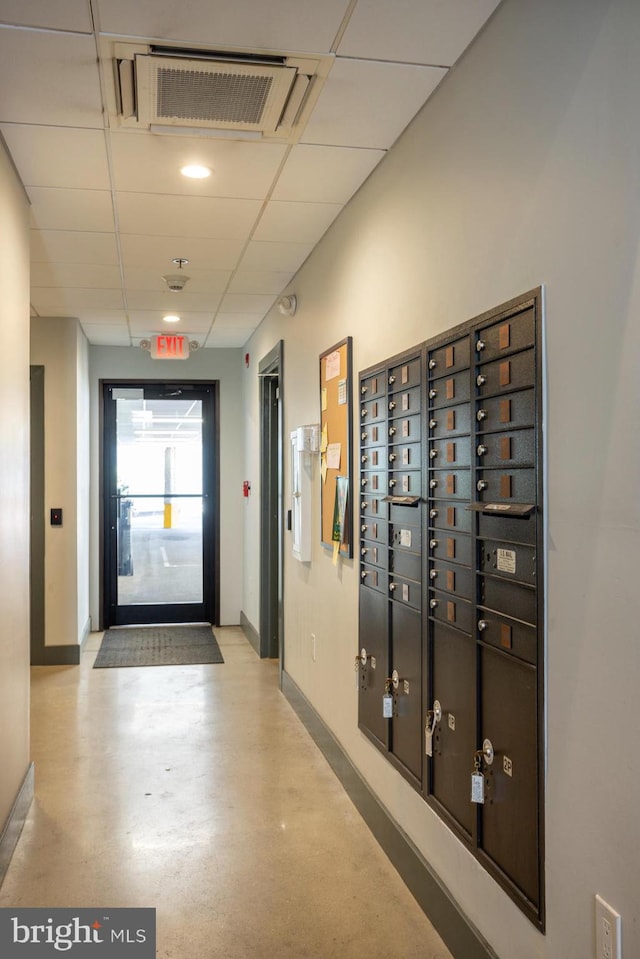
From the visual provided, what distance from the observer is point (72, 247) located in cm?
412

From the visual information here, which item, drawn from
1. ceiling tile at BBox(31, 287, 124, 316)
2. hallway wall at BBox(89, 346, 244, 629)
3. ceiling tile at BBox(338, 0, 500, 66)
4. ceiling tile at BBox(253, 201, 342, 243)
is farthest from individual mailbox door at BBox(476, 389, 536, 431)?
hallway wall at BBox(89, 346, 244, 629)

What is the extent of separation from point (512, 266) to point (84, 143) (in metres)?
1.73

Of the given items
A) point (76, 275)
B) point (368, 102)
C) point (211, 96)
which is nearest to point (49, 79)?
point (211, 96)

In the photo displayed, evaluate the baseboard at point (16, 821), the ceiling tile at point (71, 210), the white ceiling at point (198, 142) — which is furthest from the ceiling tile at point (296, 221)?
the baseboard at point (16, 821)

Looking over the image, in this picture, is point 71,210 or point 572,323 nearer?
point 572,323

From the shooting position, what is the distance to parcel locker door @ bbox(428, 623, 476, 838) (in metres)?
2.20

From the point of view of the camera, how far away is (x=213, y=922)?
2.49 metres

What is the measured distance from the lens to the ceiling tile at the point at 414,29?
79.1 inches

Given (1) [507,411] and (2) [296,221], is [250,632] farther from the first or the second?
(1) [507,411]

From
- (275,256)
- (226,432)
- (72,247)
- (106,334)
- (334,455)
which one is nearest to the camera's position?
(334,455)

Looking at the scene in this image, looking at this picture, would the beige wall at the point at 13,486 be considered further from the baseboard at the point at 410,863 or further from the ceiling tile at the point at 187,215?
the baseboard at the point at 410,863

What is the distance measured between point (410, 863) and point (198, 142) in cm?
257

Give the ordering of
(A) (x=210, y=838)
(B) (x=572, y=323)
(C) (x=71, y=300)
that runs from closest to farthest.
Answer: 1. (B) (x=572, y=323)
2. (A) (x=210, y=838)
3. (C) (x=71, y=300)

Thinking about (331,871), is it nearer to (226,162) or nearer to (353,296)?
(353,296)
